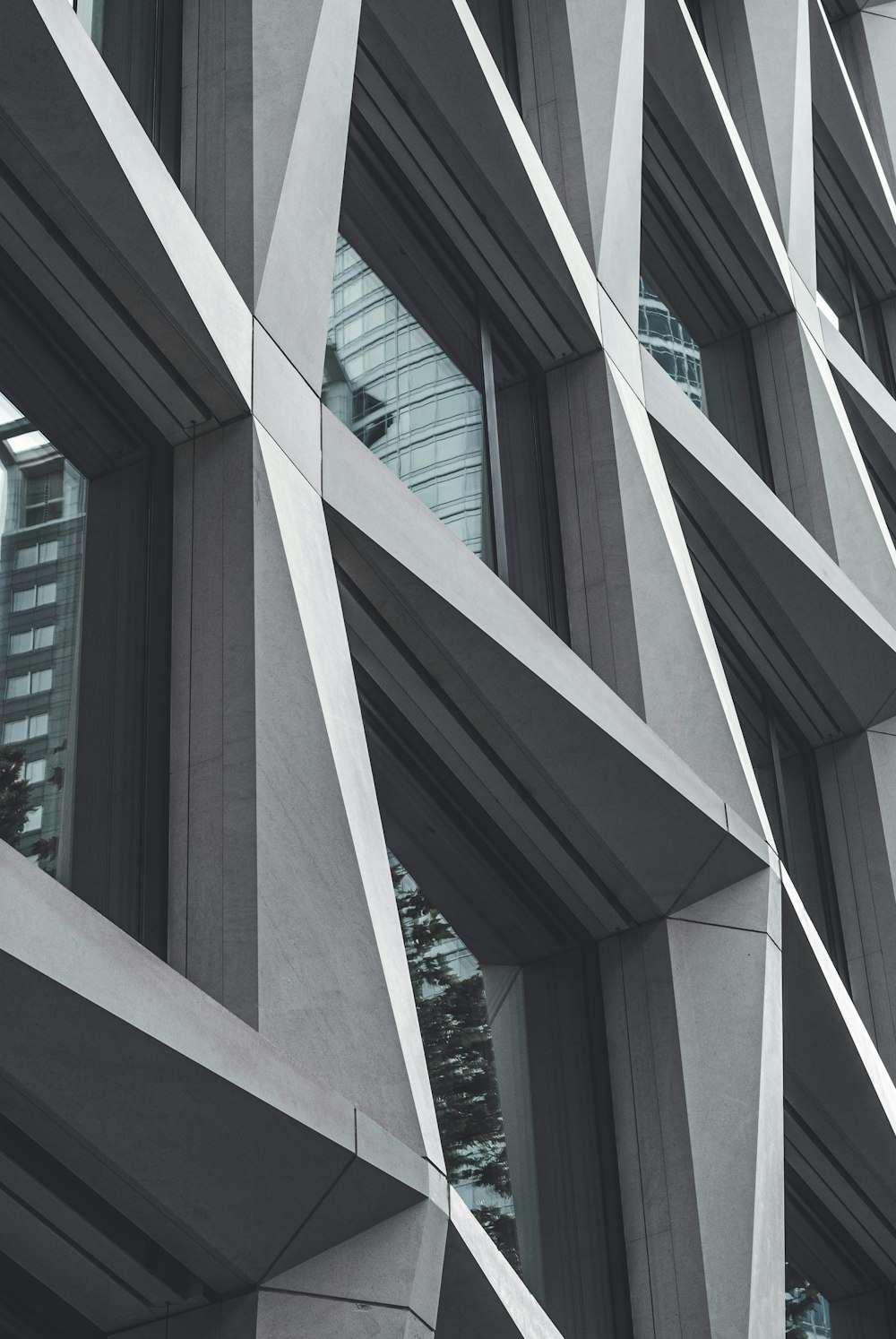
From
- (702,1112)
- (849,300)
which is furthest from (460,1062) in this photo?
(849,300)

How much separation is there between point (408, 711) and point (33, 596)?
98.2 inches

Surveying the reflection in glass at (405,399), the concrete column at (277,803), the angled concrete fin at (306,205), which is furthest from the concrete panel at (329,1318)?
the reflection in glass at (405,399)

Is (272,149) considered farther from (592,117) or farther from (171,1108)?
(592,117)

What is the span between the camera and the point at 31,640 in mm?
5746

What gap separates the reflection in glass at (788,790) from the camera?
1210 centimetres

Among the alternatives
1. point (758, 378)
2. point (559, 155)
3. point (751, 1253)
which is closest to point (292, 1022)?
point (751, 1253)

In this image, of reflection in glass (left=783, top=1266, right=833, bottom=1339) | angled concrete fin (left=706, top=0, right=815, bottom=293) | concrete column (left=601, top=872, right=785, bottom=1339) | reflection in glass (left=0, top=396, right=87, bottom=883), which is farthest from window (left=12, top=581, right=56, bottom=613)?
angled concrete fin (left=706, top=0, right=815, bottom=293)

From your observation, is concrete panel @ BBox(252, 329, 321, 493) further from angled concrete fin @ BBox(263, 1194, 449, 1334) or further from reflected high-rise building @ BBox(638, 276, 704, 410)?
reflected high-rise building @ BBox(638, 276, 704, 410)

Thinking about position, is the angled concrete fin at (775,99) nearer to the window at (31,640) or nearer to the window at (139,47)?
the window at (139,47)

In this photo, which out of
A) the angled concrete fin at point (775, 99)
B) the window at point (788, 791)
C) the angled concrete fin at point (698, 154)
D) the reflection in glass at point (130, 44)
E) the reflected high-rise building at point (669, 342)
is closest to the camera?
the reflection in glass at point (130, 44)

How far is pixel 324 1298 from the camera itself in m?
5.16

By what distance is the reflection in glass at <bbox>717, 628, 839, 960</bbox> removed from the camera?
12102 millimetres

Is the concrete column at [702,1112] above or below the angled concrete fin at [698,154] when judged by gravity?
below

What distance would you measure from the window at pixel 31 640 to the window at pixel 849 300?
13.0 meters
